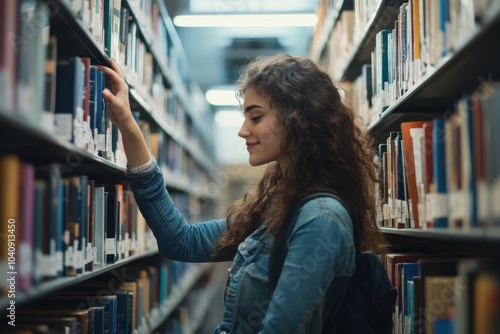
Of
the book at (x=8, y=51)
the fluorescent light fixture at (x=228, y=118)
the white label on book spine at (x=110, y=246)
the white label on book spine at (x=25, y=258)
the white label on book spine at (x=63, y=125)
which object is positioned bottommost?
the white label on book spine at (x=110, y=246)

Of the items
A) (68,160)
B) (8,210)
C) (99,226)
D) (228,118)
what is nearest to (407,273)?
(99,226)

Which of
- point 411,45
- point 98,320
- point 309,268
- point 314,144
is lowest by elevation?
point 98,320

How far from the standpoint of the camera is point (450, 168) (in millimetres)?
1318

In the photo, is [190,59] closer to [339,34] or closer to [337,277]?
[339,34]

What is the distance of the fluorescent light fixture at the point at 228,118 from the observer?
838cm

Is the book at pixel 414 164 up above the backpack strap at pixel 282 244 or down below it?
above

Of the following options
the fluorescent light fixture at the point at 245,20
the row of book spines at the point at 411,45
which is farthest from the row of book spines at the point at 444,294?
the fluorescent light fixture at the point at 245,20

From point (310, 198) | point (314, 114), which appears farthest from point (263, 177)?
point (310, 198)

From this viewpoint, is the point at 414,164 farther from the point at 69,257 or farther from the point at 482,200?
the point at 69,257

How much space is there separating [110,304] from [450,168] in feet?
4.18

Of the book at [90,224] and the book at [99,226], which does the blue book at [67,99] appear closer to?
the book at [90,224]

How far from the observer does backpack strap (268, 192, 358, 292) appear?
1.50 meters

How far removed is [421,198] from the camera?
5.23ft

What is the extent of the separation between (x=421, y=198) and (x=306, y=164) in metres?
0.35
